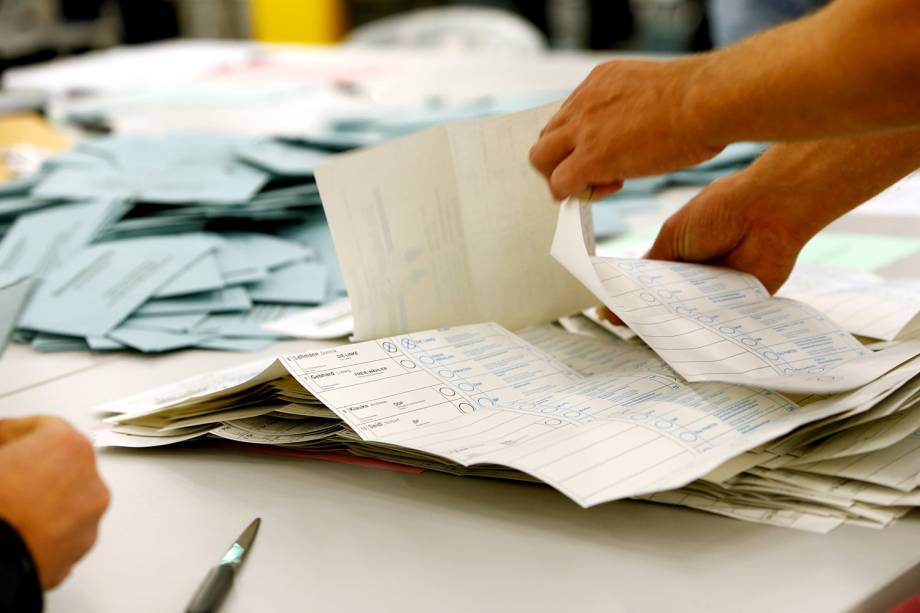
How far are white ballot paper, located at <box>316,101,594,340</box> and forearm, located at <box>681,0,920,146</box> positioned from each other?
230mm

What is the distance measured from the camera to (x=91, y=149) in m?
1.61

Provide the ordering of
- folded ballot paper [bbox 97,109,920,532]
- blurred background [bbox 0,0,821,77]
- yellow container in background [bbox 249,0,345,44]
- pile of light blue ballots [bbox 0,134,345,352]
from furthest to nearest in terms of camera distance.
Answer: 1. yellow container in background [bbox 249,0,345,44]
2. blurred background [bbox 0,0,821,77]
3. pile of light blue ballots [bbox 0,134,345,352]
4. folded ballot paper [bbox 97,109,920,532]

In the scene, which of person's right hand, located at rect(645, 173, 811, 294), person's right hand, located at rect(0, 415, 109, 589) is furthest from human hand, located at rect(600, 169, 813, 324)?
person's right hand, located at rect(0, 415, 109, 589)

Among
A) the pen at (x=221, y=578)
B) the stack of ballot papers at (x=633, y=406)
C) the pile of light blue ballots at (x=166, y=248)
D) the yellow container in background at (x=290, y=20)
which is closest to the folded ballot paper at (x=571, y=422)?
the stack of ballot papers at (x=633, y=406)

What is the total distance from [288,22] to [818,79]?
4624mm

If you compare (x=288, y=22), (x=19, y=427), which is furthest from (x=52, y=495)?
(x=288, y=22)

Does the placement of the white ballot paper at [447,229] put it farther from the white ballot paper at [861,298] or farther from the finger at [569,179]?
the white ballot paper at [861,298]

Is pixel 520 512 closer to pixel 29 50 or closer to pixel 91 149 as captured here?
pixel 91 149

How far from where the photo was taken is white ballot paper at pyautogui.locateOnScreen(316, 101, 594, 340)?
2.73 feet

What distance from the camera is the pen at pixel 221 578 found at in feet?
1.78

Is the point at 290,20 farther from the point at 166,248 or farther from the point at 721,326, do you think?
the point at 721,326

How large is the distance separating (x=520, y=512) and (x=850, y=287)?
521 mm

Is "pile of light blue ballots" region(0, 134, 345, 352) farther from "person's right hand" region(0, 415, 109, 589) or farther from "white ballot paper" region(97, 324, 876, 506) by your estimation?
"person's right hand" region(0, 415, 109, 589)

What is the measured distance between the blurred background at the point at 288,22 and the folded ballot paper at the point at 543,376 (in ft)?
11.6
